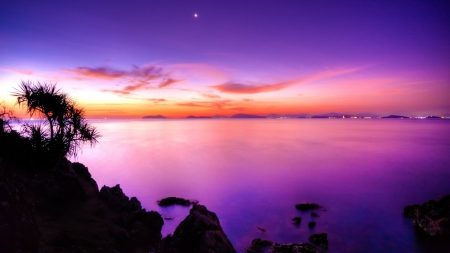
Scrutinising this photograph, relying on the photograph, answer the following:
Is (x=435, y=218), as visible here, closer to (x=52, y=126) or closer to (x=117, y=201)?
(x=117, y=201)

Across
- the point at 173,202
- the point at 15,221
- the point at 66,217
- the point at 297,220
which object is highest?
the point at 15,221

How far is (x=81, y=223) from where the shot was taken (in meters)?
13.0

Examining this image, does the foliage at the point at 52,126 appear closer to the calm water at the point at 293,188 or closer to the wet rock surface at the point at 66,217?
the wet rock surface at the point at 66,217

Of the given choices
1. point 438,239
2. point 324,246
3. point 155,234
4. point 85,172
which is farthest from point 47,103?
point 438,239

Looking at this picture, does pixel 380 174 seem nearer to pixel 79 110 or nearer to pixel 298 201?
pixel 298 201

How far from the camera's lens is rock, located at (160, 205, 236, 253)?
11695 mm

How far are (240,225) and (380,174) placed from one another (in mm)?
29237

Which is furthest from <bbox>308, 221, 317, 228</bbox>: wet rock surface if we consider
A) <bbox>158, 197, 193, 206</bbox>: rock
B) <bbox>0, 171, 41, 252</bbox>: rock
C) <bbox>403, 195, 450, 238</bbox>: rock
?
<bbox>0, 171, 41, 252</bbox>: rock

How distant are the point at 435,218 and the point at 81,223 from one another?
79.8 ft

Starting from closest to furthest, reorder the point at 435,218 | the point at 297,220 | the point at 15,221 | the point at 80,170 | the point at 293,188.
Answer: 1. the point at 15,221
2. the point at 435,218
3. the point at 80,170
4. the point at 297,220
5. the point at 293,188

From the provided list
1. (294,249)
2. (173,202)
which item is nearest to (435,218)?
Result: (294,249)

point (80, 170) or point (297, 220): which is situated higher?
point (80, 170)

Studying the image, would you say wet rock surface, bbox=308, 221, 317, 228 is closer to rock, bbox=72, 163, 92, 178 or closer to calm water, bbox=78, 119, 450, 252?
calm water, bbox=78, 119, 450, 252

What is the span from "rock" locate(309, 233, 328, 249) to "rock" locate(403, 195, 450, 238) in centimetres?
758
